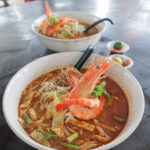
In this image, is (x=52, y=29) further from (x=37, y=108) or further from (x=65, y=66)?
(x=37, y=108)

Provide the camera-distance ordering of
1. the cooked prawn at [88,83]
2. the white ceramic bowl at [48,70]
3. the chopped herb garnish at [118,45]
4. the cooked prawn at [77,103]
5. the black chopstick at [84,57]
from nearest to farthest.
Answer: the white ceramic bowl at [48,70], the cooked prawn at [77,103], the cooked prawn at [88,83], the black chopstick at [84,57], the chopped herb garnish at [118,45]

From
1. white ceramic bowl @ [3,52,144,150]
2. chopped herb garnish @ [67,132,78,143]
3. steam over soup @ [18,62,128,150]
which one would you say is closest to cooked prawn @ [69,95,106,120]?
steam over soup @ [18,62,128,150]

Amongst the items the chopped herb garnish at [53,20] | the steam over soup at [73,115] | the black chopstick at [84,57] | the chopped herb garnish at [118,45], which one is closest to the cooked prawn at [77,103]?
the steam over soup at [73,115]

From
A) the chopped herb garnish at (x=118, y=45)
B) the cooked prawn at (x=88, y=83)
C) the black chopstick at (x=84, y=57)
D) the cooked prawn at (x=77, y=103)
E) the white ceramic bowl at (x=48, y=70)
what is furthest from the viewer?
the chopped herb garnish at (x=118, y=45)

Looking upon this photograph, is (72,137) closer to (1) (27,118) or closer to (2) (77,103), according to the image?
(2) (77,103)

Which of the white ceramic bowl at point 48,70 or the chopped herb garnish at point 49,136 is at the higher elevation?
the white ceramic bowl at point 48,70

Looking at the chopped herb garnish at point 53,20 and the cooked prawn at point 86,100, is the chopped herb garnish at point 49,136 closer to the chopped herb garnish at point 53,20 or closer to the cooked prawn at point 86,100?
the cooked prawn at point 86,100
